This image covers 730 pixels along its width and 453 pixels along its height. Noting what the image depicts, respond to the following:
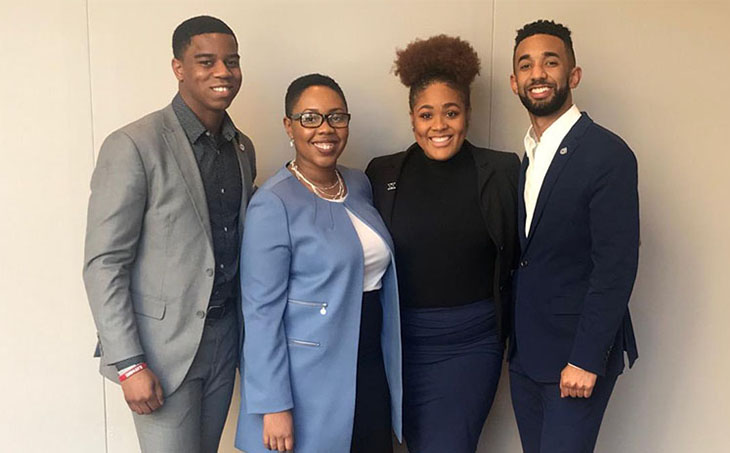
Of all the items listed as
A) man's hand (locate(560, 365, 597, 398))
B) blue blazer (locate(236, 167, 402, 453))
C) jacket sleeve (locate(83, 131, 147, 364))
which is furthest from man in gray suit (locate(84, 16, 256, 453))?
man's hand (locate(560, 365, 597, 398))

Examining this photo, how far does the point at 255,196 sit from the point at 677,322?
6.47ft

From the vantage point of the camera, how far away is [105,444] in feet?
7.84

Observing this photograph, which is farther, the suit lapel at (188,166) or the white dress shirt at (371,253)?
the white dress shirt at (371,253)

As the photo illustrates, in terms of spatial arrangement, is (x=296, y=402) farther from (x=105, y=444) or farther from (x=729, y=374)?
(x=729, y=374)

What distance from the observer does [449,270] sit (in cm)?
199

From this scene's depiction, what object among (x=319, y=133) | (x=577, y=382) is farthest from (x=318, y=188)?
(x=577, y=382)

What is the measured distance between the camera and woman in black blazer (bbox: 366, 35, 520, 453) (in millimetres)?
1988

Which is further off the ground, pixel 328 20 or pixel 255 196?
pixel 328 20

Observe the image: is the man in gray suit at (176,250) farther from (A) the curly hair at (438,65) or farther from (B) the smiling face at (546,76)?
(B) the smiling face at (546,76)

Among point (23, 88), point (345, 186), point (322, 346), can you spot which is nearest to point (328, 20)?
point (345, 186)

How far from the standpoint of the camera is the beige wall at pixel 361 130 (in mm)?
2203

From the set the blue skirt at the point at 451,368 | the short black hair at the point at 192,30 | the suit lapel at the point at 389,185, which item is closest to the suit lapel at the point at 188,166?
the short black hair at the point at 192,30

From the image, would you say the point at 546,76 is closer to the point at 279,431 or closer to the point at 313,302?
the point at 313,302

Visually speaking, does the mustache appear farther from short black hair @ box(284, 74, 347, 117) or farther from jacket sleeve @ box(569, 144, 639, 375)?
short black hair @ box(284, 74, 347, 117)
